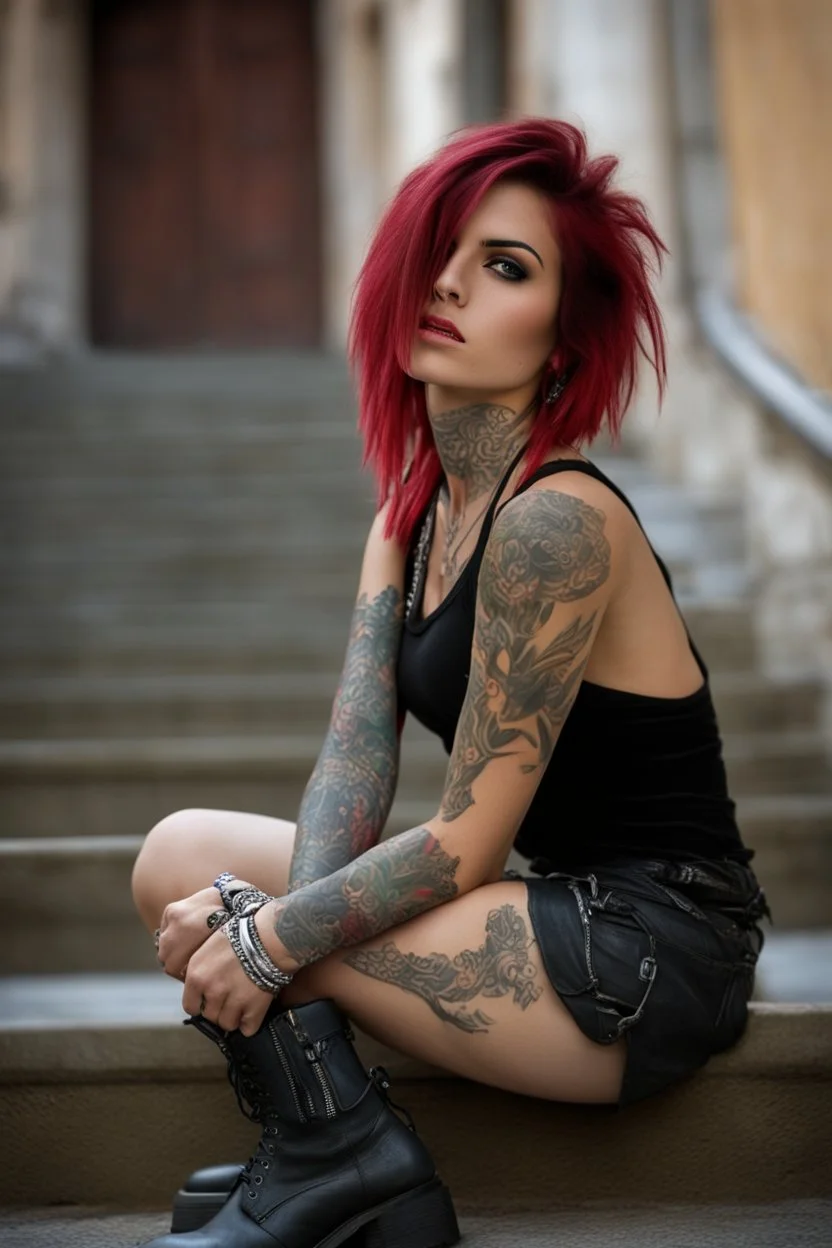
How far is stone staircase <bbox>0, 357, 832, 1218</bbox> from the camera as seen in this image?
190cm

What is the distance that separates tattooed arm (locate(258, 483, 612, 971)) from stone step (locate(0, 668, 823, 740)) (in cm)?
218

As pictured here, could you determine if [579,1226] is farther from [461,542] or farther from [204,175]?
[204,175]

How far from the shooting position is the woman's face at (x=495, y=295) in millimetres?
1837

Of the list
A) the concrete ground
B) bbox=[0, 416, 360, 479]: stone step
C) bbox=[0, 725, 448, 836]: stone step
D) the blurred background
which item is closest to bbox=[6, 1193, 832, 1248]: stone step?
the concrete ground

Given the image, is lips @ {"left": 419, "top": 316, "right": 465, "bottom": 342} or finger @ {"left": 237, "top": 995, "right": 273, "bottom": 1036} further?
lips @ {"left": 419, "top": 316, "right": 465, "bottom": 342}

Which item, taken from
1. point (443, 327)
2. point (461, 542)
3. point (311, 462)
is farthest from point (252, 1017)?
point (311, 462)

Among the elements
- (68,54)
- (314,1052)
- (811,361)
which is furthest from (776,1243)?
(68,54)

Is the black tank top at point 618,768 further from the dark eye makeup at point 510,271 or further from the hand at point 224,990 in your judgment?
the hand at point 224,990

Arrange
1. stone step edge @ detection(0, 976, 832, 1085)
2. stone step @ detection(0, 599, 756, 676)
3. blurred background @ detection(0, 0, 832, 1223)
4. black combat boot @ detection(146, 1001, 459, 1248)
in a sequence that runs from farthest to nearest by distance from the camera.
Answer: stone step @ detection(0, 599, 756, 676)
blurred background @ detection(0, 0, 832, 1223)
stone step edge @ detection(0, 976, 832, 1085)
black combat boot @ detection(146, 1001, 459, 1248)

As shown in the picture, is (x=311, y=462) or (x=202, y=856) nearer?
(x=202, y=856)

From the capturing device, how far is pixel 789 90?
184 inches

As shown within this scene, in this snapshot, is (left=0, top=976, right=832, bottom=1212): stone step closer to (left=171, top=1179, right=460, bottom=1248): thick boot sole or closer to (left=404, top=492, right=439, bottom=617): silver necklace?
(left=171, top=1179, right=460, bottom=1248): thick boot sole

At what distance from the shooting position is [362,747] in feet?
6.55

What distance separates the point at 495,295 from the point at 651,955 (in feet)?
2.76
